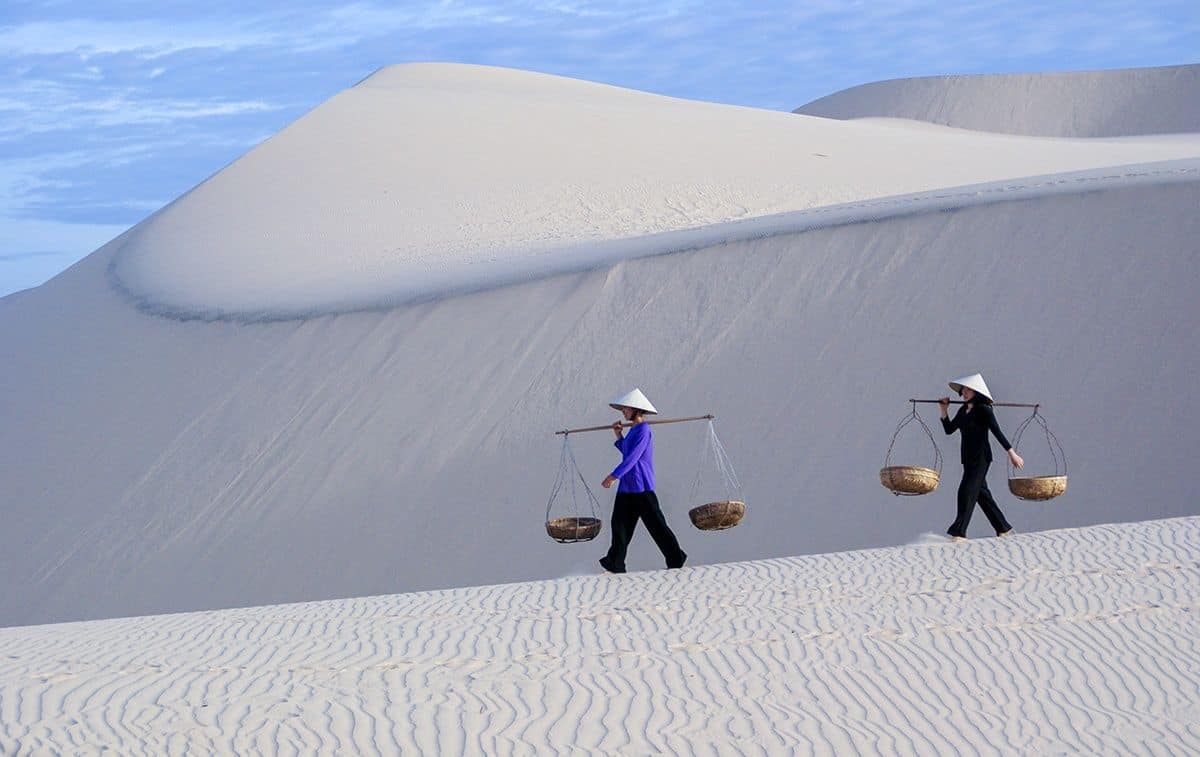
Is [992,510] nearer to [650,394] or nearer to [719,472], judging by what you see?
[719,472]

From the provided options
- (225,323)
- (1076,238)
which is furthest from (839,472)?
(225,323)

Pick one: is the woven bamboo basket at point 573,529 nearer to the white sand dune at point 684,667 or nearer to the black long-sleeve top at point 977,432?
the white sand dune at point 684,667

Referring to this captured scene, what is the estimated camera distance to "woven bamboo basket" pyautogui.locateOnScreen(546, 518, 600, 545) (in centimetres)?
1405

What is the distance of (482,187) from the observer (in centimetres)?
3578

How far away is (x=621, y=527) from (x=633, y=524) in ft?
0.31

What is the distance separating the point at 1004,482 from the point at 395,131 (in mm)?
25542

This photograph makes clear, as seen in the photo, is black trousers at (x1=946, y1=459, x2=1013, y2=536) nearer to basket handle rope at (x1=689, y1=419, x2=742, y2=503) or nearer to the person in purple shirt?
the person in purple shirt

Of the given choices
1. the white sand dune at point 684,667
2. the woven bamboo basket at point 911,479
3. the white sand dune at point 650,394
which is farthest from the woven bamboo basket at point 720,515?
the white sand dune at point 650,394

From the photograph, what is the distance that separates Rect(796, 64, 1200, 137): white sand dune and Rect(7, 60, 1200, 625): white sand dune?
50.1 m

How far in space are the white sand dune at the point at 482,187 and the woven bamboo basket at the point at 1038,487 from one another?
11.6 meters

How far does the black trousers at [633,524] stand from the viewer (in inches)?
492

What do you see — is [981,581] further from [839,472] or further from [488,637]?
[839,472]

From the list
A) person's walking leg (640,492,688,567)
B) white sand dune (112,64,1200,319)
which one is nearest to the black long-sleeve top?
person's walking leg (640,492,688,567)

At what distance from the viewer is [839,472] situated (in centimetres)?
1950
